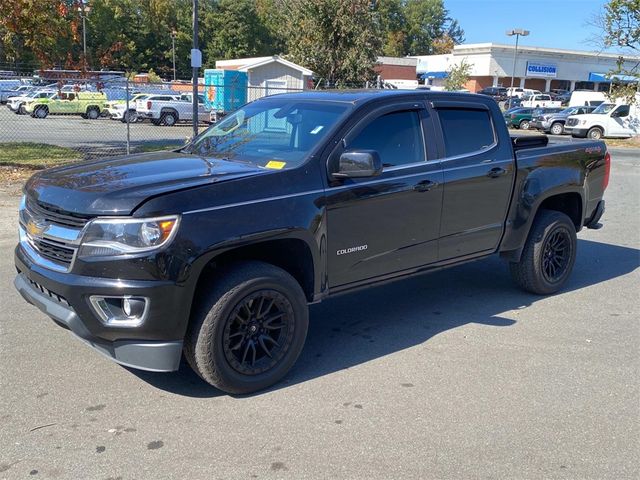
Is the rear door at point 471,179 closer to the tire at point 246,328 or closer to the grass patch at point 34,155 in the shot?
the tire at point 246,328

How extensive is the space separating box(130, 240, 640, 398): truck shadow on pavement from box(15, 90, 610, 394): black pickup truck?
1.54 ft

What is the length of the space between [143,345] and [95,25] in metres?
73.9

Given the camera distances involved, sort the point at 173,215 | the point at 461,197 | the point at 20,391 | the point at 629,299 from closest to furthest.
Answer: the point at 173,215 → the point at 20,391 → the point at 461,197 → the point at 629,299

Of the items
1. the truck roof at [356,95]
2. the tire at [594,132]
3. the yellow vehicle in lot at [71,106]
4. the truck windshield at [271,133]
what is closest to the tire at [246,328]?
the truck windshield at [271,133]

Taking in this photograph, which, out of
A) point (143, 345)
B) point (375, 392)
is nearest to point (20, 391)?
point (143, 345)

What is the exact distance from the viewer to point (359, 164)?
413 centimetres

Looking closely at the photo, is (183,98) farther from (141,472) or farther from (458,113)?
(141,472)

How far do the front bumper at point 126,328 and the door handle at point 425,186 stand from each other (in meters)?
2.11

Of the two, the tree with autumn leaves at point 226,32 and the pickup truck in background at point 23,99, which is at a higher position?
the tree with autumn leaves at point 226,32

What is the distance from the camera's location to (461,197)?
5.17 m

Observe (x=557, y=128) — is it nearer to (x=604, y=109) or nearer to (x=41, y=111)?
(x=604, y=109)

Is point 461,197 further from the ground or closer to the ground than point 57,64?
closer to the ground

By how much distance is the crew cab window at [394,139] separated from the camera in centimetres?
461

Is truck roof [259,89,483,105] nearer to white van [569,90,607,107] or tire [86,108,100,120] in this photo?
tire [86,108,100,120]
